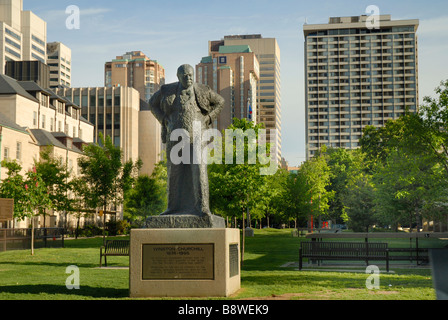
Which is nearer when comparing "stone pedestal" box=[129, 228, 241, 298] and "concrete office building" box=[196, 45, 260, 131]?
"stone pedestal" box=[129, 228, 241, 298]

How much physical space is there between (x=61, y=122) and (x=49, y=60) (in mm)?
115717

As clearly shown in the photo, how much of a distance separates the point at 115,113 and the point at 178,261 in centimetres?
10430

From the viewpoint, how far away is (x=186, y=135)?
10461mm

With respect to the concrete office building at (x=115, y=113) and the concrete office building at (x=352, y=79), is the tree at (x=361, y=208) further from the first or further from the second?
the concrete office building at (x=352, y=79)

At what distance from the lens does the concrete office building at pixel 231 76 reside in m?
178

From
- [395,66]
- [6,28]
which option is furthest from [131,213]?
[395,66]

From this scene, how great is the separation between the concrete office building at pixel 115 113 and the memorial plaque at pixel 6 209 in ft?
256

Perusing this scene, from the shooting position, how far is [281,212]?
191ft

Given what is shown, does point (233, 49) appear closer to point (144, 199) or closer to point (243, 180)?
point (144, 199)

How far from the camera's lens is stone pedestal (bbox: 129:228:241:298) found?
945 cm

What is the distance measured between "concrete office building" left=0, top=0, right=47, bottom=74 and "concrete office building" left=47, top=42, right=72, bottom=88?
14.6 m

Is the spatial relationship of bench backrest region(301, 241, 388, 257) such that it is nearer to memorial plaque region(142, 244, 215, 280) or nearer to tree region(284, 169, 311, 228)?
memorial plaque region(142, 244, 215, 280)

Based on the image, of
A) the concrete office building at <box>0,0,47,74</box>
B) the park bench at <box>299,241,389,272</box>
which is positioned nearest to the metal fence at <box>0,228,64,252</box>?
the park bench at <box>299,241,389,272</box>
